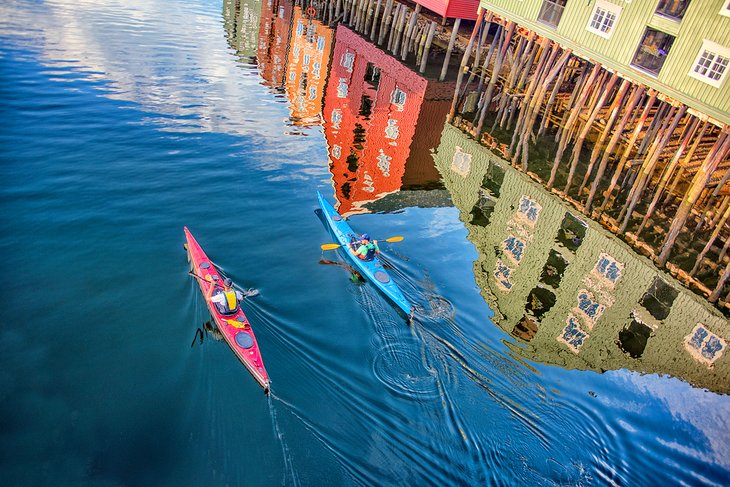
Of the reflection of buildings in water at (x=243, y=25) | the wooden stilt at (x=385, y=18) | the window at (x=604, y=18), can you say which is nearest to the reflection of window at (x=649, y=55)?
the window at (x=604, y=18)

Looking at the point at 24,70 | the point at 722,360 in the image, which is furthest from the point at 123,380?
the point at 24,70

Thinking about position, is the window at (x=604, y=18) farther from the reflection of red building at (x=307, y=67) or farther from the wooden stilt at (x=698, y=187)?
the reflection of red building at (x=307, y=67)

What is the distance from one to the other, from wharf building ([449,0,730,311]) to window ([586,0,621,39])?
0.05 metres

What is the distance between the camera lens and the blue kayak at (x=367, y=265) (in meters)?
18.0

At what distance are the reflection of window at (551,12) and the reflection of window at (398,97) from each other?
34.1 feet

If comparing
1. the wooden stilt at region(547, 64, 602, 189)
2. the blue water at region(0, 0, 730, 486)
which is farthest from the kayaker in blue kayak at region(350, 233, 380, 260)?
the wooden stilt at region(547, 64, 602, 189)

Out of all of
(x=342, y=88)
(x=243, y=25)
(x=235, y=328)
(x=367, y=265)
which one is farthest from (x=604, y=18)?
(x=243, y=25)

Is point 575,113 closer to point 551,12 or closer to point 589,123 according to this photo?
point 589,123

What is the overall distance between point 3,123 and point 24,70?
8674 mm

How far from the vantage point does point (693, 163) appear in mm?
28500

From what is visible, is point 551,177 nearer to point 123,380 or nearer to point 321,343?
→ point 321,343

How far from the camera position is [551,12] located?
30.0m

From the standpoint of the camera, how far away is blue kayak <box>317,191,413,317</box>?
17969 mm

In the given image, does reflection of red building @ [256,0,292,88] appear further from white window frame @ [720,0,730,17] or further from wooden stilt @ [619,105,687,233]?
white window frame @ [720,0,730,17]
